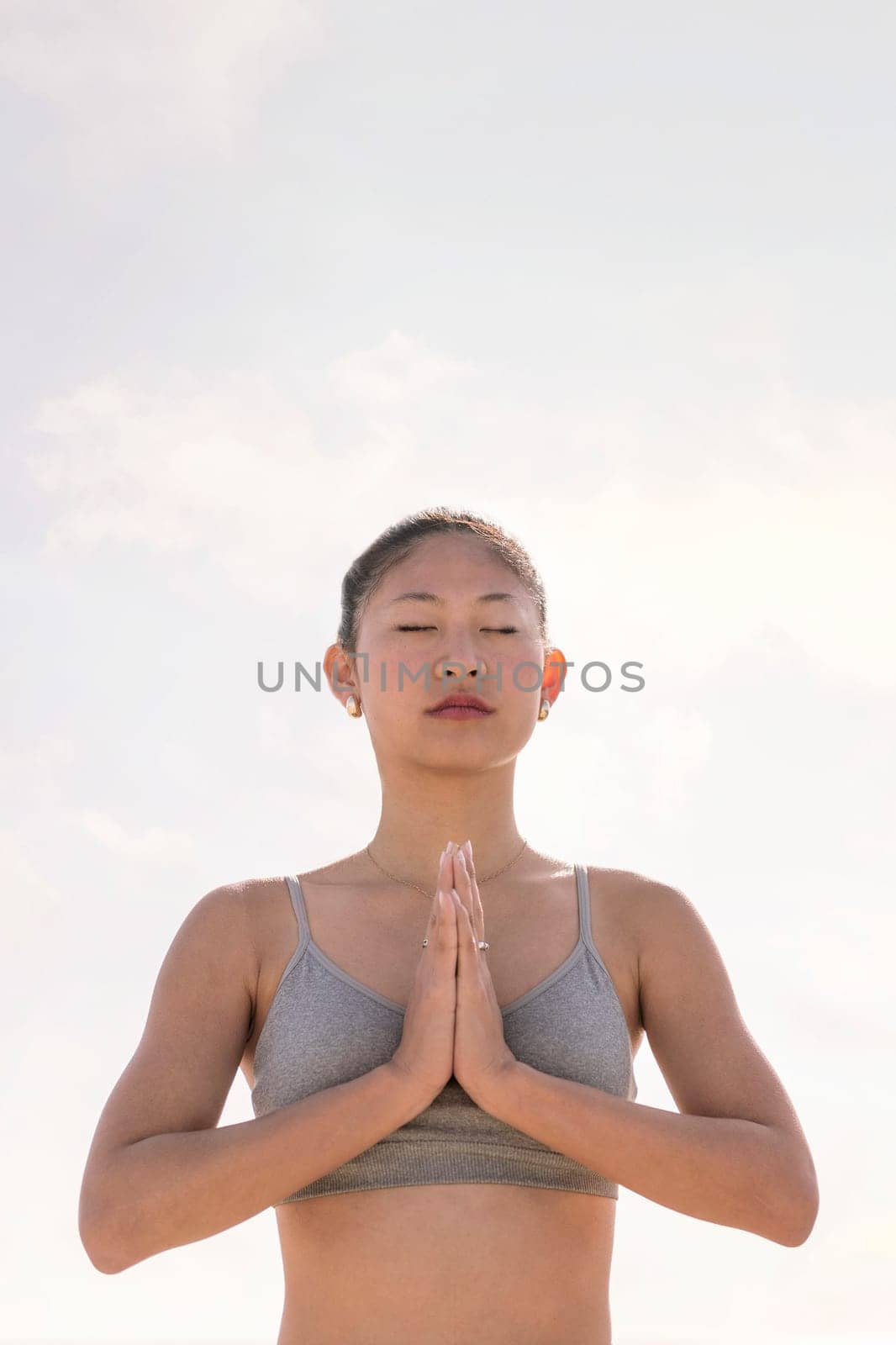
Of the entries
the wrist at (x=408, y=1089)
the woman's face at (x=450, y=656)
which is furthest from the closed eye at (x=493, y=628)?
the wrist at (x=408, y=1089)

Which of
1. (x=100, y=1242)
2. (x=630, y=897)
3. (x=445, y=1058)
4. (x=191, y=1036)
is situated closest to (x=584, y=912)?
(x=630, y=897)

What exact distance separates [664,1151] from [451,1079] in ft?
1.38

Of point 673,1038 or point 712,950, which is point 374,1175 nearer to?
point 673,1038

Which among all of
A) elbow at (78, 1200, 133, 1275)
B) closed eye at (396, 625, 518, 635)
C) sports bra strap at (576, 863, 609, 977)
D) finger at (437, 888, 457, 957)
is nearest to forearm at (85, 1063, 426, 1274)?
elbow at (78, 1200, 133, 1275)

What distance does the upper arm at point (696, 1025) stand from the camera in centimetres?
261

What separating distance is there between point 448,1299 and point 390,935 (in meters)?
0.71

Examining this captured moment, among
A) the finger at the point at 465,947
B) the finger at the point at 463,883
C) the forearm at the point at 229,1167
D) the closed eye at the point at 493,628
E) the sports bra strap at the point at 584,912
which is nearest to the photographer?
the forearm at the point at 229,1167

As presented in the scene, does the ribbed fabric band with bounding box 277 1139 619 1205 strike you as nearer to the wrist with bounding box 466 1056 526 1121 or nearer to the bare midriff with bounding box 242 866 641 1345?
the bare midriff with bounding box 242 866 641 1345

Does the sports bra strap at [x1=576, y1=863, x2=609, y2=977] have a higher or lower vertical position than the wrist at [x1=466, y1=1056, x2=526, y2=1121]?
higher

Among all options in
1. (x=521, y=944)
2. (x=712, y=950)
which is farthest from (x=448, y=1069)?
(x=712, y=950)

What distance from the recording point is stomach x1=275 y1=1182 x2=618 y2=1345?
2482mm

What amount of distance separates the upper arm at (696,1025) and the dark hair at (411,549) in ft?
2.38

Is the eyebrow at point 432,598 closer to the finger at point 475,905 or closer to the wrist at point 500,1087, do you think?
the finger at point 475,905

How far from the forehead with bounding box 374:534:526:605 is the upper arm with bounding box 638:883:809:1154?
0.73 meters
